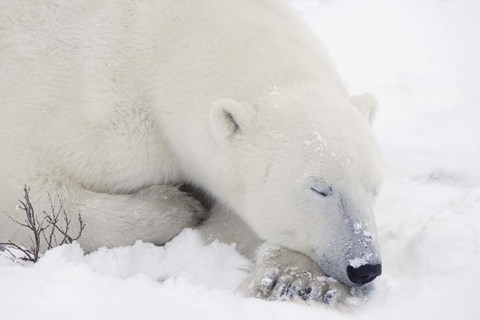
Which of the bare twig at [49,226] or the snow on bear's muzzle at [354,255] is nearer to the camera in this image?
the snow on bear's muzzle at [354,255]

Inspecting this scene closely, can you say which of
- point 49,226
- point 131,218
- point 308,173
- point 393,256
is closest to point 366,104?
point 308,173

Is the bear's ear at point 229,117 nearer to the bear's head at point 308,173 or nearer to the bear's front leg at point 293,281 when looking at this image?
the bear's head at point 308,173

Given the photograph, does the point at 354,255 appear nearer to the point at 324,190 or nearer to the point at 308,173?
the point at 324,190

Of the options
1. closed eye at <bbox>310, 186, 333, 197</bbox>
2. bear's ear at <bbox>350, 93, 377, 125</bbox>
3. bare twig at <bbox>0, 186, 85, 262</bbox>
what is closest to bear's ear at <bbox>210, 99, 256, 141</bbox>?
closed eye at <bbox>310, 186, 333, 197</bbox>

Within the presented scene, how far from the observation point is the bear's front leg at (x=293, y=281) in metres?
3.15

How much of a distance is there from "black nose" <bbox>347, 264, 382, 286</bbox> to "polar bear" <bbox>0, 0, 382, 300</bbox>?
0.53 feet

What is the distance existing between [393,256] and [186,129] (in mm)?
1372

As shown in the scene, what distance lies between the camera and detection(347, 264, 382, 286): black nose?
301cm

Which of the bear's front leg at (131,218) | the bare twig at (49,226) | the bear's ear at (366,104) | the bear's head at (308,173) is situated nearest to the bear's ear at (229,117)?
the bear's head at (308,173)

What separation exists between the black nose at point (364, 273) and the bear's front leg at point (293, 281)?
0.11 m

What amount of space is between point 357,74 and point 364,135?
3.19 m

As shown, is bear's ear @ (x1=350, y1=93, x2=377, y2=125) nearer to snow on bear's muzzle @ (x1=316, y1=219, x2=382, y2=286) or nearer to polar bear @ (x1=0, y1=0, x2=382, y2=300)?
polar bear @ (x1=0, y1=0, x2=382, y2=300)

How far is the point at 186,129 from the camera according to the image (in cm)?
373

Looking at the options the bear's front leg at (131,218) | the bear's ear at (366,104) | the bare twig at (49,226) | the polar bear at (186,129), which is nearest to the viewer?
the polar bear at (186,129)
